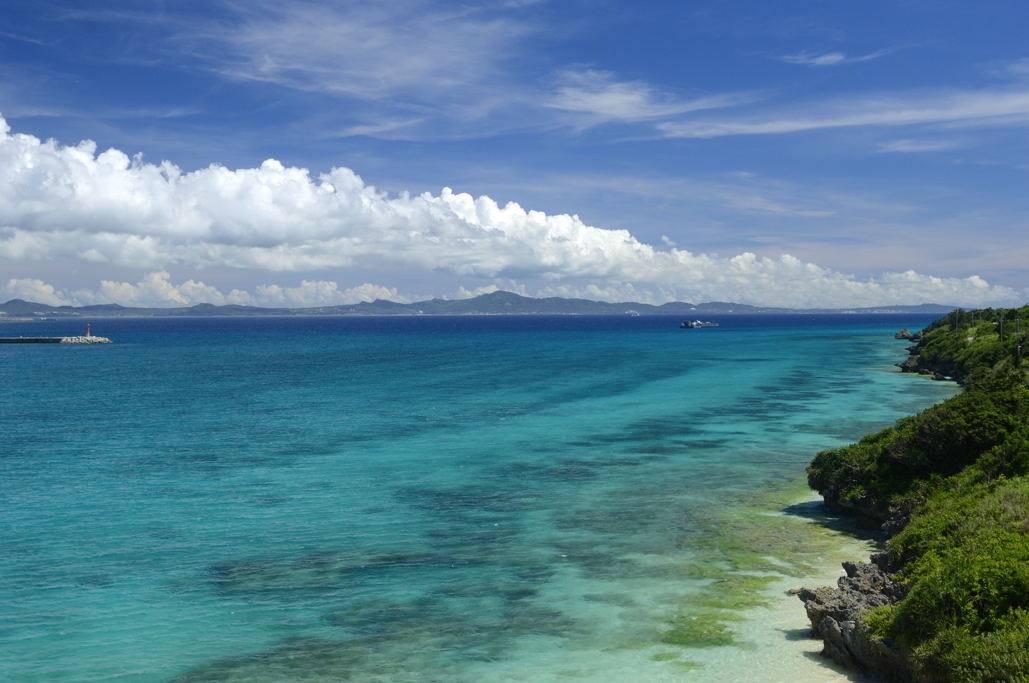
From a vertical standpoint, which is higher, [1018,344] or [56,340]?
[1018,344]

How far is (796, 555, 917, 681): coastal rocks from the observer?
16641 mm

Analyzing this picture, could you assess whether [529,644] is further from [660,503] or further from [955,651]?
[660,503]

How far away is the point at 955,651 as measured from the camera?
14.9 meters

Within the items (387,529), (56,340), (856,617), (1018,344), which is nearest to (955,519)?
(856,617)

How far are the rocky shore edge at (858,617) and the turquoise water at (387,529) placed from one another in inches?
78.1

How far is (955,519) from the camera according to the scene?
850 inches

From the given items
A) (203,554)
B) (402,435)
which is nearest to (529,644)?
(203,554)

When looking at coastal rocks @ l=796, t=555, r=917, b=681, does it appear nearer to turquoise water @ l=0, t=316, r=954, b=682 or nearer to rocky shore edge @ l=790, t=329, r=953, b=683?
rocky shore edge @ l=790, t=329, r=953, b=683

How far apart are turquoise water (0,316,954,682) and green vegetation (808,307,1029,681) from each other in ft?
13.9

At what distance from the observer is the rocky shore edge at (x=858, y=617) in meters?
16.6

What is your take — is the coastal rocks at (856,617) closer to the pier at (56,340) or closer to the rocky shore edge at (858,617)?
the rocky shore edge at (858,617)

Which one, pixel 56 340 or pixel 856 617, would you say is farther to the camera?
pixel 56 340

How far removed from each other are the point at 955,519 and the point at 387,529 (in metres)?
19.7

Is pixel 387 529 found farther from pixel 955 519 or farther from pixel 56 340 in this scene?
pixel 56 340
